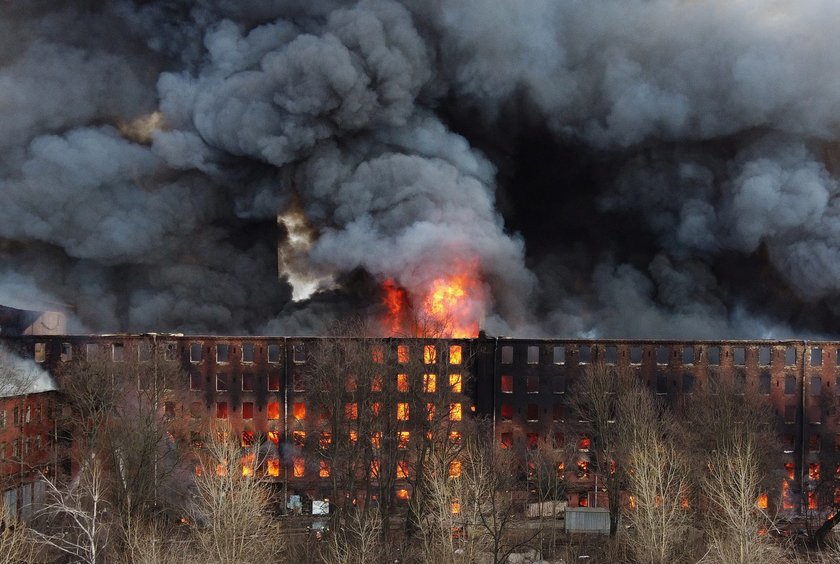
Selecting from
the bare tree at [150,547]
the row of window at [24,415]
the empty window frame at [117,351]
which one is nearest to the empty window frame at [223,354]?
the empty window frame at [117,351]

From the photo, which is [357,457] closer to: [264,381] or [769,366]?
[264,381]

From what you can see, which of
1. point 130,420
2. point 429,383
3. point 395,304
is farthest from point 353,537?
point 395,304

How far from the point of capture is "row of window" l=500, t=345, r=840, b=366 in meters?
49.6

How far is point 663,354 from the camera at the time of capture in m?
49.8

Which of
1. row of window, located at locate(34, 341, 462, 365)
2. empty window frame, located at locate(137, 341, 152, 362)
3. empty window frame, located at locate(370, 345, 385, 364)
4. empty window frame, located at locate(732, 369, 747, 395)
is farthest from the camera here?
row of window, located at locate(34, 341, 462, 365)

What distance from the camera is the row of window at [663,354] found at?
4962 cm

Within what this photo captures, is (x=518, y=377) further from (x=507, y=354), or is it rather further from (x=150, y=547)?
(x=150, y=547)

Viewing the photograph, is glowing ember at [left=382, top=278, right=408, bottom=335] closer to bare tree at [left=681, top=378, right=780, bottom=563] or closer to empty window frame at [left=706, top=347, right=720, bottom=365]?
bare tree at [left=681, top=378, right=780, bottom=563]

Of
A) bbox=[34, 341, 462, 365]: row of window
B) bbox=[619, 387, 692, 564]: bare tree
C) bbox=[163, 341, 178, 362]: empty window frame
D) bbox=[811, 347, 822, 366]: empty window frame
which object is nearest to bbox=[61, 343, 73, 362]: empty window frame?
bbox=[34, 341, 462, 365]: row of window

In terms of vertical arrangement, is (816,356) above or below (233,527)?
above

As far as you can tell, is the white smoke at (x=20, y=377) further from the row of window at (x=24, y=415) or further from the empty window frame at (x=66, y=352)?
the empty window frame at (x=66, y=352)

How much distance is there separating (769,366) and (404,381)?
20142 millimetres

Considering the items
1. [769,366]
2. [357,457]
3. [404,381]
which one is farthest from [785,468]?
[357,457]

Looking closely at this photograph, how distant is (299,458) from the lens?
160 feet
